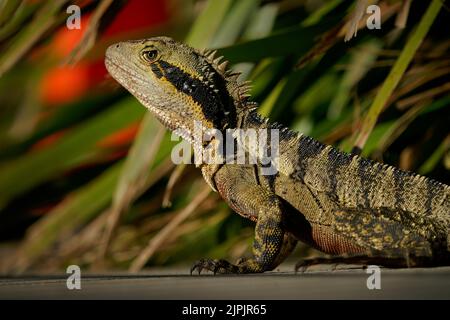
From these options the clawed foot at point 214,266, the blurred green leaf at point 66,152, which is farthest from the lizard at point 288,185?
the blurred green leaf at point 66,152

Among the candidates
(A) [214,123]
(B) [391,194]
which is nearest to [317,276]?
(B) [391,194]

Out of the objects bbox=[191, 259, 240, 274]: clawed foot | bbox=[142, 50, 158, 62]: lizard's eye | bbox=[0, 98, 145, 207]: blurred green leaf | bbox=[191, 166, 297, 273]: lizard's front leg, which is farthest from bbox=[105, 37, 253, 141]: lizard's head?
bbox=[191, 259, 240, 274]: clawed foot

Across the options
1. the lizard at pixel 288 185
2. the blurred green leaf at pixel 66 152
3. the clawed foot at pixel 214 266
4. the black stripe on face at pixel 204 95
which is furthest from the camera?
the blurred green leaf at pixel 66 152

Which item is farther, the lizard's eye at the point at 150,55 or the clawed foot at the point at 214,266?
the lizard's eye at the point at 150,55

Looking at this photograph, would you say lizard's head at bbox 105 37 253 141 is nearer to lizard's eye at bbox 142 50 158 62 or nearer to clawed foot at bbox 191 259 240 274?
lizard's eye at bbox 142 50 158 62

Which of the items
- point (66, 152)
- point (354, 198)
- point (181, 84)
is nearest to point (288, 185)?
point (354, 198)

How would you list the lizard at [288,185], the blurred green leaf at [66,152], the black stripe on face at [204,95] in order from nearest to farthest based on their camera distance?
1. the lizard at [288,185]
2. the black stripe on face at [204,95]
3. the blurred green leaf at [66,152]

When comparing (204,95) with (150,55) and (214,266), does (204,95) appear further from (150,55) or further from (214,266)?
(214,266)

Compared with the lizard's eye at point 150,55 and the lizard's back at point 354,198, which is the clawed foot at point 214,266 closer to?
the lizard's back at point 354,198
